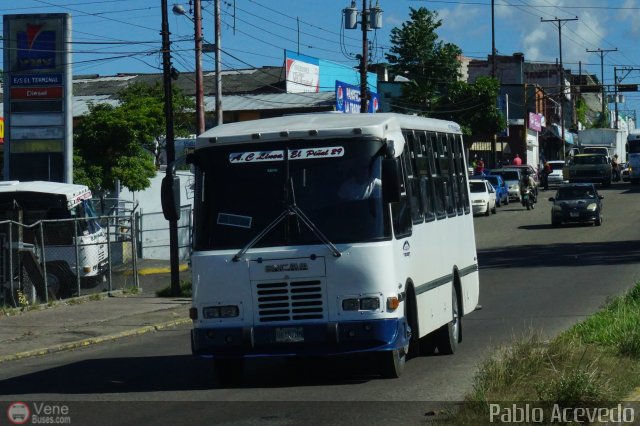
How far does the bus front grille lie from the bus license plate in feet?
0.34

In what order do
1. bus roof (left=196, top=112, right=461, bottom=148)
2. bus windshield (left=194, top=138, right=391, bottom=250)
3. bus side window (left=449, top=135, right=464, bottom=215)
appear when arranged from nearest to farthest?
bus windshield (left=194, top=138, right=391, bottom=250), bus roof (left=196, top=112, right=461, bottom=148), bus side window (left=449, top=135, right=464, bottom=215)

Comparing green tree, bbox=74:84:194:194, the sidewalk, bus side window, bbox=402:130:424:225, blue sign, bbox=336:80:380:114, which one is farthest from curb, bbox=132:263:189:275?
blue sign, bbox=336:80:380:114

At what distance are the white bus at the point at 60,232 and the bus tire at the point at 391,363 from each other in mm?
13212

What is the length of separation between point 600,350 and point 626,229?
104 ft

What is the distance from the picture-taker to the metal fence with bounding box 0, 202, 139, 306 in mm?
23188

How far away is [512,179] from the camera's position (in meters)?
60.7

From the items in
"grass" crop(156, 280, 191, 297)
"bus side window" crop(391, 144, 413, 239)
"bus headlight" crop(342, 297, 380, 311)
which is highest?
"bus side window" crop(391, 144, 413, 239)

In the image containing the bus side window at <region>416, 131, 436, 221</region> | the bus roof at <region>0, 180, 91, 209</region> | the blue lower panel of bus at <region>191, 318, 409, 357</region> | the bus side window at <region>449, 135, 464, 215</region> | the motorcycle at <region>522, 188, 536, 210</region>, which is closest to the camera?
the blue lower panel of bus at <region>191, 318, 409, 357</region>

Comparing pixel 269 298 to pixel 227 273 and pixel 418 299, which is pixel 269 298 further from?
pixel 418 299

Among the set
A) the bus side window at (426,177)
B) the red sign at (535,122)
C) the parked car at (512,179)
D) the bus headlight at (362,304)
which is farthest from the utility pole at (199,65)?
the red sign at (535,122)

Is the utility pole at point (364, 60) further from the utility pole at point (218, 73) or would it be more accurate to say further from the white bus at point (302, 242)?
the white bus at point (302, 242)

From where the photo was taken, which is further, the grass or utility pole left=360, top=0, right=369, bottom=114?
utility pole left=360, top=0, right=369, bottom=114

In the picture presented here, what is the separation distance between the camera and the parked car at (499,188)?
56.6 metres

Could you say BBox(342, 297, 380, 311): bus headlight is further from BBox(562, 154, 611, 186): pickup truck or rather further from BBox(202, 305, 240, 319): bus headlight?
BBox(562, 154, 611, 186): pickup truck
